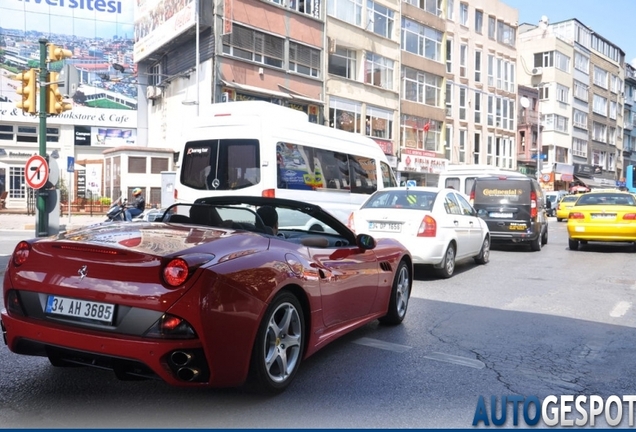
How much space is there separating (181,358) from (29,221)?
86.1 feet

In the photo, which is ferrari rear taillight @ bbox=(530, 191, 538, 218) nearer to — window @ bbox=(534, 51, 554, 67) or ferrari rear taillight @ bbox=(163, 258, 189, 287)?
ferrari rear taillight @ bbox=(163, 258, 189, 287)

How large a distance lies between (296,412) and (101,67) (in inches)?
1858

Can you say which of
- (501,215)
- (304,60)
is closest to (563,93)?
(304,60)

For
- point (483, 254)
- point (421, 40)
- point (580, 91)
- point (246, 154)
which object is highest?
point (580, 91)

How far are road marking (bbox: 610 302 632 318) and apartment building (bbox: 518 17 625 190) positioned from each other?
50.5 meters

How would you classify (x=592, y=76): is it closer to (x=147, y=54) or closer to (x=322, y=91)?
(x=322, y=91)

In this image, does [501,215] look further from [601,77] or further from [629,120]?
[629,120]

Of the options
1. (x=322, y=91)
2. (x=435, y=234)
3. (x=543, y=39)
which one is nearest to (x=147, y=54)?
(x=322, y=91)

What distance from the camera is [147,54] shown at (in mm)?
36812

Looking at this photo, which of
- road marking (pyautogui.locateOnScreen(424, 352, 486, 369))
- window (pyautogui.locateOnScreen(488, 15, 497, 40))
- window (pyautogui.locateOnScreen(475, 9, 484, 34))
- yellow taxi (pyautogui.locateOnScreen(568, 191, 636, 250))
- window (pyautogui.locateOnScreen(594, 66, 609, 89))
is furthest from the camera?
window (pyautogui.locateOnScreen(594, 66, 609, 89))

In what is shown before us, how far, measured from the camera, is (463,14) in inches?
1778

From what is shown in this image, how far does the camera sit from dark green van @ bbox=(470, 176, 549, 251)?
1531 centimetres

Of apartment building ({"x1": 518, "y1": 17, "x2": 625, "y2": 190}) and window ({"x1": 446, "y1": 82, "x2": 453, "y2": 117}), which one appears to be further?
apartment building ({"x1": 518, "y1": 17, "x2": 625, "y2": 190})

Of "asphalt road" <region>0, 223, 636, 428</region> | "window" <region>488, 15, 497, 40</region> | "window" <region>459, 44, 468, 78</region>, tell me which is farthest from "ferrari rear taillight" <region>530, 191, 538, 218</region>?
"window" <region>488, 15, 497, 40</region>
